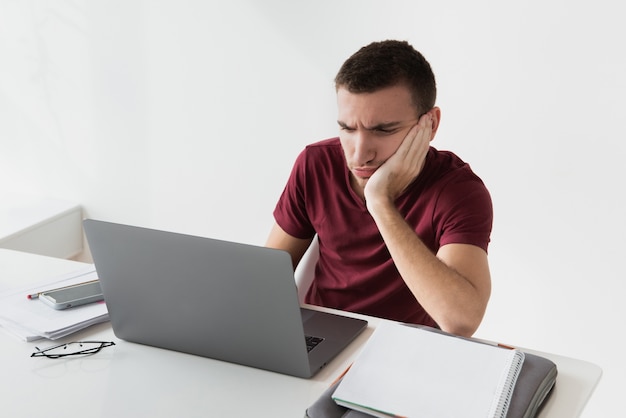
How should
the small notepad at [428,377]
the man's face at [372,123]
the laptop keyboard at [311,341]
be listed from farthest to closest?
the man's face at [372,123] → the laptop keyboard at [311,341] → the small notepad at [428,377]

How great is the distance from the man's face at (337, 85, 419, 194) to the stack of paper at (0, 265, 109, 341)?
0.66 metres

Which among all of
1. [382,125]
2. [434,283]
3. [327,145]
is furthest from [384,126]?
[434,283]

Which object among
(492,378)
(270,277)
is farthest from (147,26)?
(492,378)

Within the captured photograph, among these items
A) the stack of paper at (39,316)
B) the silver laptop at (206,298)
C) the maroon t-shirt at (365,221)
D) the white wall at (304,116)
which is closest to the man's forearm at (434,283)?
the maroon t-shirt at (365,221)

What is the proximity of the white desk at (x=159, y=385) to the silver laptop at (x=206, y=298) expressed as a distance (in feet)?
0.09

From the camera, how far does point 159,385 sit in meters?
1.42

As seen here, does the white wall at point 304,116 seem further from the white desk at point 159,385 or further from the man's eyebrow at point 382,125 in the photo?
the white desk at point 159,385

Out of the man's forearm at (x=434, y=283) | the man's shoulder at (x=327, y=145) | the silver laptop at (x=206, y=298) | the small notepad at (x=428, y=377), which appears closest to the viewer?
the small notepad at (x=428, y=377)

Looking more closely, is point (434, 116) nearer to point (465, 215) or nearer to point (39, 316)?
point (465, 215)

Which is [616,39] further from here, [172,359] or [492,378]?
[172,359]

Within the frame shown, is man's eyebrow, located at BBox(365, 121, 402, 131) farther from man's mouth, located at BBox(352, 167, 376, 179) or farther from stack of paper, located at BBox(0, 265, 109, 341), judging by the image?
stack of paper, located at BBox(0, 265, 109, 341)

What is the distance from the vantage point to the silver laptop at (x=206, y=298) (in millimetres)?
1390

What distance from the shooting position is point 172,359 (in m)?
1.52

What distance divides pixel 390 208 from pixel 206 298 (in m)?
0.58
